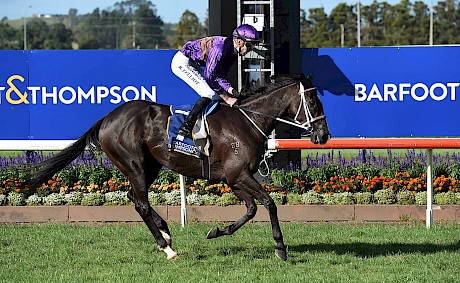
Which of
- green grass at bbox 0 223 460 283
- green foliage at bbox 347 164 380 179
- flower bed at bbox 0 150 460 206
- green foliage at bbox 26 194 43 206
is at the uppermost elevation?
green foliage at bbox 347 164 380 179

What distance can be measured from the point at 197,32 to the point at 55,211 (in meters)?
74.3

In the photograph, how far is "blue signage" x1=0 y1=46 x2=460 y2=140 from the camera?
11.4 metres

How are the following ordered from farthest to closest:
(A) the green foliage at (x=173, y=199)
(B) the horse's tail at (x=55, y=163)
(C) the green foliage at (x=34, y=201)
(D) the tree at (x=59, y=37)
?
(D) the tree at (x=59, y=37)
(C) the green foliage at (x=34, y=201)
(A) the green foliage at (x=173, y=199)
(B) the horse's tail at (x=55, y=163)

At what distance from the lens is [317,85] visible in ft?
37.6

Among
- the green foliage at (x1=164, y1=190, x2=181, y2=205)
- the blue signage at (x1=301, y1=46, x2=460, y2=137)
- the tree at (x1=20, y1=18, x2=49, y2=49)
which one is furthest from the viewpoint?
the tree at (x1=20, y1=18, x2=49, y2=49)

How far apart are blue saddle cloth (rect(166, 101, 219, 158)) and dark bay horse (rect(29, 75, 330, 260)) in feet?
0.20

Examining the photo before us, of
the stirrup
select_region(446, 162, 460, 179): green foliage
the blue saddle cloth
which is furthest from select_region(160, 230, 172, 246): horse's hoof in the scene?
select_region(446, 162, 460, 179): green foliage

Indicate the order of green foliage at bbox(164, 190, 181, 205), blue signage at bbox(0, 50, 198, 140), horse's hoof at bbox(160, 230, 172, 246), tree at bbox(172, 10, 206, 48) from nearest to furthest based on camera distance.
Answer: horse's hoof at bbox(160, 230, 172, 246)
green foliage at bbox(164, 190, 181, 205)
blue signage at bbox(0, 50, 198, 140)
tree at bbox(172, 10, 206, 48)

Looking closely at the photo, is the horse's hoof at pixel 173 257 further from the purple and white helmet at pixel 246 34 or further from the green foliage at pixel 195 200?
the green foliage at pixel 195 200

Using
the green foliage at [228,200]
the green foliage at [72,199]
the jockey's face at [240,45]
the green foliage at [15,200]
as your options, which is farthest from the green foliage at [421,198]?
the green foliage at [15,200]

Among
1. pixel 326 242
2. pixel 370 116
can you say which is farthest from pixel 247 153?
pixel 370 116

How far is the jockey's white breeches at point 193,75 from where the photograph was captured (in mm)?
7909

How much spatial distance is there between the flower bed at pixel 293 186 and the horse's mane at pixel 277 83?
2.04 m

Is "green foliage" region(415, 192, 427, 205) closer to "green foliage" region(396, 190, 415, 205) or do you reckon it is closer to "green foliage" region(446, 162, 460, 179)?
"green foliage" region(396, 190, 415, 205)
